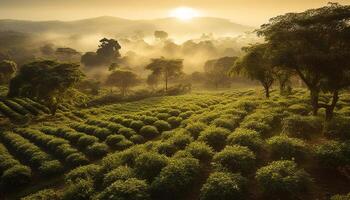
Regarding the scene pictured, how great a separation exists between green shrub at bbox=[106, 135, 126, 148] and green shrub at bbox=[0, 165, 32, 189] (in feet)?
25.0

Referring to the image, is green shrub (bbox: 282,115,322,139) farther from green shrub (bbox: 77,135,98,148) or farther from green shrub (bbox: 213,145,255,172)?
green shrub (bbox: 77,135,98,148)

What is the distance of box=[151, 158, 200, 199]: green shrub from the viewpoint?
57.2 feet

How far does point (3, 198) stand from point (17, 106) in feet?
127

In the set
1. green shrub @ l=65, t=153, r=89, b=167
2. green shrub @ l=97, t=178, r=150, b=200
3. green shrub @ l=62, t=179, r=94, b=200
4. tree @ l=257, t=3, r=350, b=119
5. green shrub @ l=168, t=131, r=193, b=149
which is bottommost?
green shrub @ l=65, t=153, r=89, b=167

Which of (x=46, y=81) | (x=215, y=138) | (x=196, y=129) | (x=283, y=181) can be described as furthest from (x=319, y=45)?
(x=46, y=81)

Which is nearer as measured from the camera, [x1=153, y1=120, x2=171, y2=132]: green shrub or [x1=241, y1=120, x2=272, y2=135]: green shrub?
[x1=241, y1=120, x2=272, y2=135]: green shrub

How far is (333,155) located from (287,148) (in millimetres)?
2754

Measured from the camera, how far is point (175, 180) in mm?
17797

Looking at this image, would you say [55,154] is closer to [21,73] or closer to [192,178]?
[192,178]

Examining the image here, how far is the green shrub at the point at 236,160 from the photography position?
61.0 ft

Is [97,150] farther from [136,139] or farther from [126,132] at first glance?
[126,132]

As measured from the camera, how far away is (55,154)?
3020 cm

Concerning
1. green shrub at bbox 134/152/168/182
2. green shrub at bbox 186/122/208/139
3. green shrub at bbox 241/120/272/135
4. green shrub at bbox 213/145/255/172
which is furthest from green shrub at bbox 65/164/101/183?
green shrub at bbox 241/120/272/135

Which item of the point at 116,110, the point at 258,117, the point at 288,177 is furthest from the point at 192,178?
the point at 116,110
